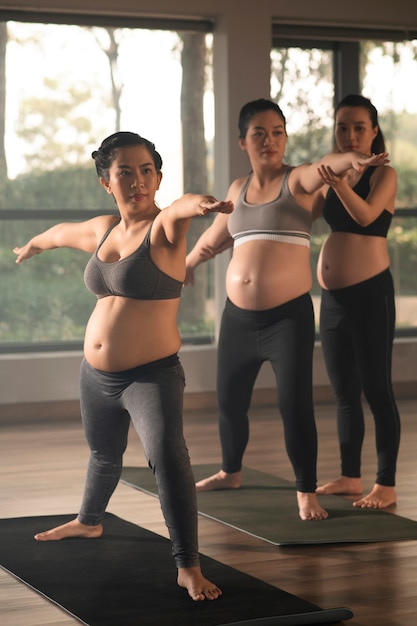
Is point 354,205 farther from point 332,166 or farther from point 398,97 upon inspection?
point 398,97

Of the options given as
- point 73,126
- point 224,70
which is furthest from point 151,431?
point 224,70

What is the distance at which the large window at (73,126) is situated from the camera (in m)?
6.41

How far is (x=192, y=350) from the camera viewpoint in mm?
6625

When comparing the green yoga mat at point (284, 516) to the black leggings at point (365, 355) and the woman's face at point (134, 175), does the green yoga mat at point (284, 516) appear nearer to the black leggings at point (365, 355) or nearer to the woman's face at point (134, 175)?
the black leggings at point (365, 355)

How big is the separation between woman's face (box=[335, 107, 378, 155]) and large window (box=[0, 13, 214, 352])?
107 inches

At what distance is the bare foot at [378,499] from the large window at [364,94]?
3.08 meters

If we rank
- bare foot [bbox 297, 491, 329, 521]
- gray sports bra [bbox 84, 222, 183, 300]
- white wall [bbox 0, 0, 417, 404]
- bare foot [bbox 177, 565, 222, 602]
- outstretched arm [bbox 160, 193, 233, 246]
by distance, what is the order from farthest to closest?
white wall [bbox 0, 0, 417, 404] → bare foot [bbox 297, 491, 329, 521] → gray sports bra [bbox 84, 222, 183, 300] → bare foot [bbox 177, 565, 222, 602] → outstretched arm [bbox 160, 193, 233, 246]

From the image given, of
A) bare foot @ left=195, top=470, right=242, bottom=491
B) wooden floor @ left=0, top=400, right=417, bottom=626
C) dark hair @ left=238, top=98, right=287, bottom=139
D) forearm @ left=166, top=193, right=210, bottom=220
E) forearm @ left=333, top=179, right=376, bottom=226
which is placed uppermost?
dark hair @ left=238, top=98, right=287, bottom=139

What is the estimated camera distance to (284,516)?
12.8ft

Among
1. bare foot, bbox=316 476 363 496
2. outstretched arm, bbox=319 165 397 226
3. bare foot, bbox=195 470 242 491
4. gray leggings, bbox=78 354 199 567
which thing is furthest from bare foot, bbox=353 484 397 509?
gray leggings, bbox=78 354 199 567

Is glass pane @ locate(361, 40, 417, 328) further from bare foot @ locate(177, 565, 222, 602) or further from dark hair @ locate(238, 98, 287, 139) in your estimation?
bare foot @ locate(177, 565, 222, 602)

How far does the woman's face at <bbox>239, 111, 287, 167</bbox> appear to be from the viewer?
3.96 m

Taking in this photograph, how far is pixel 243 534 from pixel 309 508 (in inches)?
12.0

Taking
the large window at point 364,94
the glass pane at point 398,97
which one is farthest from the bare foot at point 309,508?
the glass pane at point 398,97
